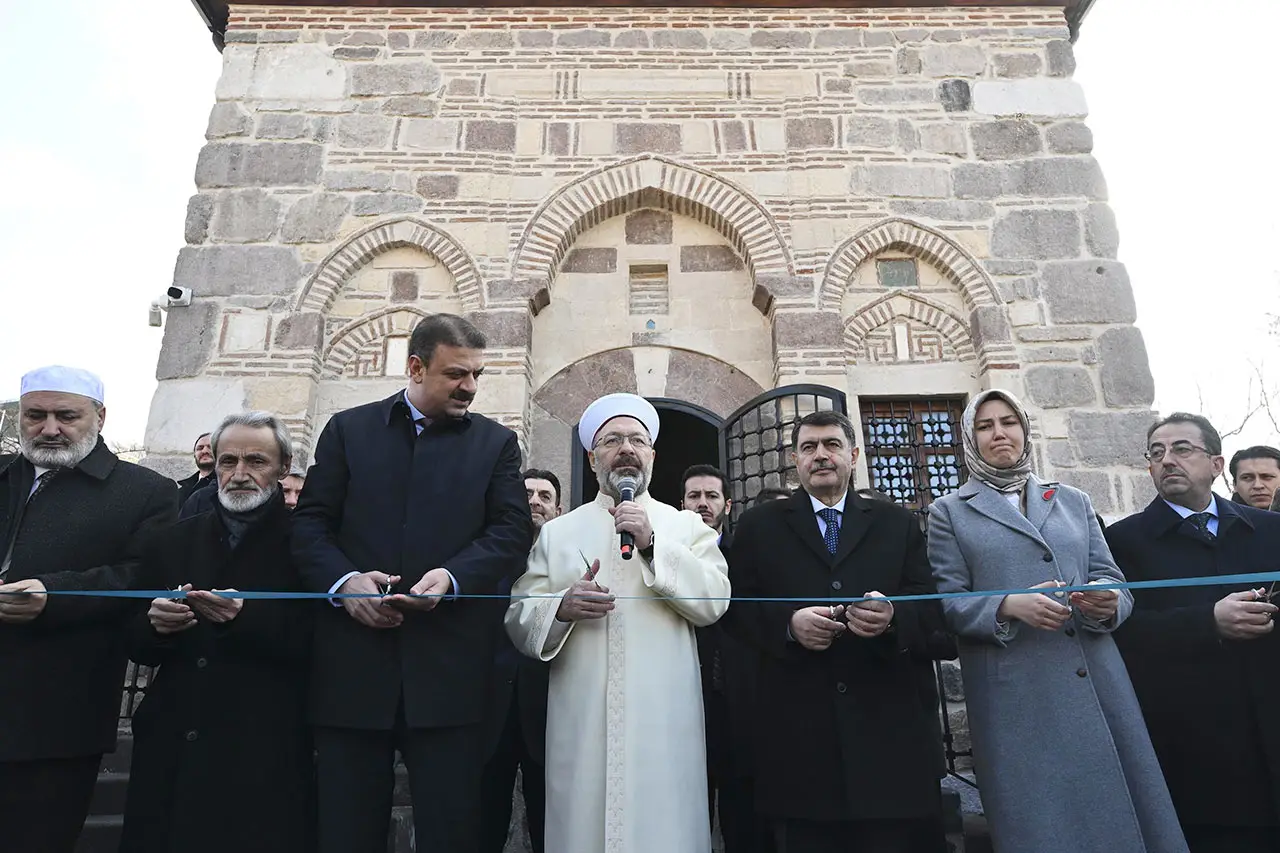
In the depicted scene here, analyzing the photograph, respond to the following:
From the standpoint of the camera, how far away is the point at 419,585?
2.45m

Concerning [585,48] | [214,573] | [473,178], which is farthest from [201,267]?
[214,573]

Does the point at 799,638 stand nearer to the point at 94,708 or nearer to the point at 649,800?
the point at 649,800

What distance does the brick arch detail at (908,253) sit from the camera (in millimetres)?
6641

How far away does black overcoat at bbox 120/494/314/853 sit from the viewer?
2.49 m

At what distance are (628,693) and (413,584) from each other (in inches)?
28.4

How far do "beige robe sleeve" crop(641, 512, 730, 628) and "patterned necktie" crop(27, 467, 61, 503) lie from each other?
6.58 ft

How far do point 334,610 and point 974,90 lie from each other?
685 cm

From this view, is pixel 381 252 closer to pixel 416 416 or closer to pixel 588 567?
pixel 416 416

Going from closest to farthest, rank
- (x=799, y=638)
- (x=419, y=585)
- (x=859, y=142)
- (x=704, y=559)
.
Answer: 1. (x=419, y=585)
2. (x=799, y=638)
3. (x=704, y=559)
4. (x=859, y=142)

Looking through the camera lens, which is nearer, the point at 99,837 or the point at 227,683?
the point at 227,683

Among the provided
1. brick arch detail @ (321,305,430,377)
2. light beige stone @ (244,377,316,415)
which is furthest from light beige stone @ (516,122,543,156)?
light beige stone @ (244,377,316,415)

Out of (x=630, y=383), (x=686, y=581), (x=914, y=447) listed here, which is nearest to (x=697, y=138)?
(x=630, y=383)

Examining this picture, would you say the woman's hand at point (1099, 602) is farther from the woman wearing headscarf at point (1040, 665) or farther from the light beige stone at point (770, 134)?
the light beige stone at point (770, 134)

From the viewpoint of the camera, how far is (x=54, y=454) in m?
2.92
